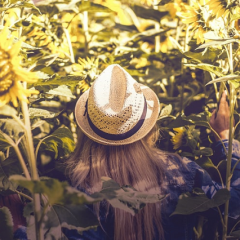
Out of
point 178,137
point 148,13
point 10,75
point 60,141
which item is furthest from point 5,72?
point 148,13

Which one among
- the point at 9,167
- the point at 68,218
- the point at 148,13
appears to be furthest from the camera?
the point at 148,13

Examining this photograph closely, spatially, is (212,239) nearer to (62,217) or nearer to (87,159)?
(87,159)

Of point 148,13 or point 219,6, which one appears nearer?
point 219,6

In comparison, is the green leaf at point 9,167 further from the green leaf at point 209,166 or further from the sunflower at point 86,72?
the green leaf at point 209,166

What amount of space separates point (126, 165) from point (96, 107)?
0.67 feet

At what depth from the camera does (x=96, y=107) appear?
1046mm

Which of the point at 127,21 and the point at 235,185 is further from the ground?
the point at 127,21

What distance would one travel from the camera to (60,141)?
113cm

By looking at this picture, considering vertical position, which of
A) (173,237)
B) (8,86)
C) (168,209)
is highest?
(8,86)

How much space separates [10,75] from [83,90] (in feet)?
2.59

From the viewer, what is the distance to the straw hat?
104cm

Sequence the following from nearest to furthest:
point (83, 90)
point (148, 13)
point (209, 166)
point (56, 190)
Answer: point (56, 190) → point (209, 166) → point (83, 90) → point (148, 13)

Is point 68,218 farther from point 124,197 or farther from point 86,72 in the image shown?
point 86,72

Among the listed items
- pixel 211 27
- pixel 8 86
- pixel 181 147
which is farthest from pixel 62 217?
pixel 181 147
